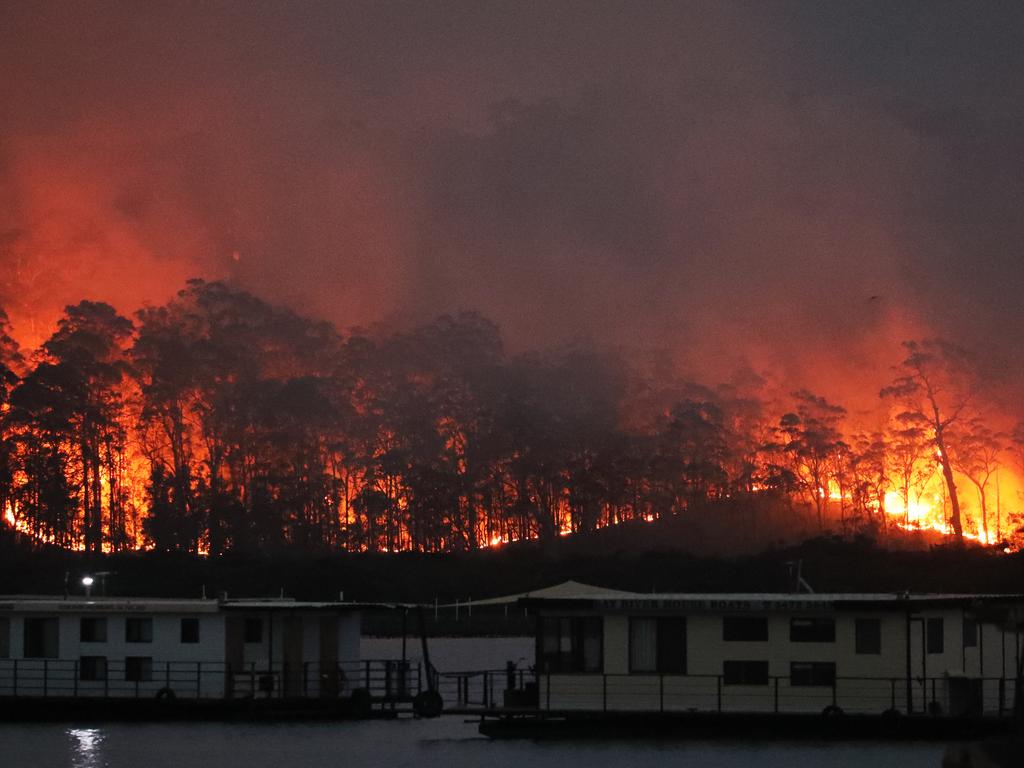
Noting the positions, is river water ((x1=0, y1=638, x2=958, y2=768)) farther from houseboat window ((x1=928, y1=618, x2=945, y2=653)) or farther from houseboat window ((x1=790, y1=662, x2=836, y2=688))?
houseboat window ((x1=928, y1=618, x2=945, y2=653))

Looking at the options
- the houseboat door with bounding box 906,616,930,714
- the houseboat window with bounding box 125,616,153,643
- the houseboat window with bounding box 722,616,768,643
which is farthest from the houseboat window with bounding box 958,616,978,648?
the houseboat window with bounding box 125,616,153,643

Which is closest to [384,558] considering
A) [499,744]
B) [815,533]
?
[815,533]

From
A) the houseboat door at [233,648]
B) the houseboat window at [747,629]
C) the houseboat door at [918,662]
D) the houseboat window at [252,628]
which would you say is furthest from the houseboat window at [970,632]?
the houseboat door at [233,648]

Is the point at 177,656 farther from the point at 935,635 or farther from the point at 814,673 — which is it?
the point at 935,635

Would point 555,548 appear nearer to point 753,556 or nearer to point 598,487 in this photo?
point 598,487

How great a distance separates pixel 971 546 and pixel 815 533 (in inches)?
850

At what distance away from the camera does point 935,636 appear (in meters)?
58.3

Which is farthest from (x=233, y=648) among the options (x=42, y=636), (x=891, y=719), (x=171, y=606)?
(x=891, y=719)

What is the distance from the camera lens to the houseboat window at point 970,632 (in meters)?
59.6

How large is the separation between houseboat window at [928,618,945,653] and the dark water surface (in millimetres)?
3731

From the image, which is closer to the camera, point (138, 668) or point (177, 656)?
point (177, 656)

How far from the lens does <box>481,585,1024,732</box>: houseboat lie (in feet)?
189

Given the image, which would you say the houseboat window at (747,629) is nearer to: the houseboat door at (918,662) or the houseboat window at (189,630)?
the houseboat door at (918,662)

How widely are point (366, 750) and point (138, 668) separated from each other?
34.1 ft
